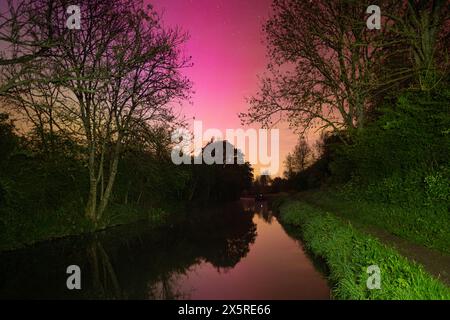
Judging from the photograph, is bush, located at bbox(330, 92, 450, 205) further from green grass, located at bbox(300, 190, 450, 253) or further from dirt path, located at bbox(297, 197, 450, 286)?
dirt path, located at bbox(297, 197, 450, 286)

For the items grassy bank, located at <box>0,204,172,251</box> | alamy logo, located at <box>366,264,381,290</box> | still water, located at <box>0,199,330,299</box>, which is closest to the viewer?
alamy logo, located at <box>366,264,381,290</box>

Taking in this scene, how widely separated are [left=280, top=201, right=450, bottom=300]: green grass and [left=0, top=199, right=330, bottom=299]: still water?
30.0 inches

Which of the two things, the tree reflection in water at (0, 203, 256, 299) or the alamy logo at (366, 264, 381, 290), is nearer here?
the alamy logo at (366, 264, 381, 290)

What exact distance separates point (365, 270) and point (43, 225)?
16.8 meters

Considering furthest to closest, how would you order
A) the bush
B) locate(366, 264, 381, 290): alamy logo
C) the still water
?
the bush
the still water
locate(366, 264, 381, 290): alamy logo

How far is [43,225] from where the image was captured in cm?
1866

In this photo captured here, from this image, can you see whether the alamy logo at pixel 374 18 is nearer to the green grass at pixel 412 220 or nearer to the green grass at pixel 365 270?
the green grass at pixel 412 220

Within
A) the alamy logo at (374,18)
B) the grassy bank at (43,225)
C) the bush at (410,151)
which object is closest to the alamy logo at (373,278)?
the bush at (410,151)

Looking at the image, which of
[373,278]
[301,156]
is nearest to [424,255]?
[373,278]

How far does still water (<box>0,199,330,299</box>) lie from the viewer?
10273 mm

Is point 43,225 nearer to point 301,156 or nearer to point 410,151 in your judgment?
point 410,151

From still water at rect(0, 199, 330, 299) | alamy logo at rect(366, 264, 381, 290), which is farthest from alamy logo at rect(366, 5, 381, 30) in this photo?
alamy logo at rect(366, 264, 381, 290)

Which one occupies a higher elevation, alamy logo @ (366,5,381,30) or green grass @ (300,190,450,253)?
alamy logo @ (366,5,381,30)
